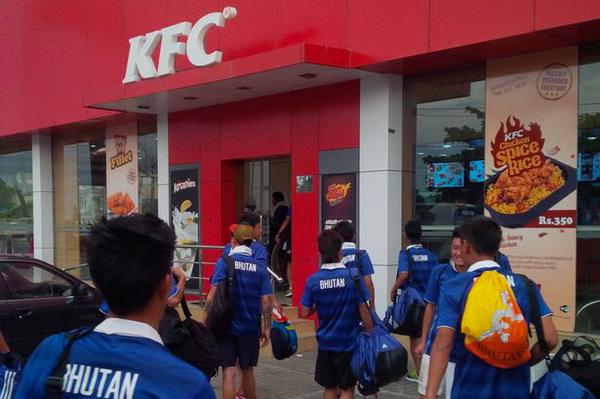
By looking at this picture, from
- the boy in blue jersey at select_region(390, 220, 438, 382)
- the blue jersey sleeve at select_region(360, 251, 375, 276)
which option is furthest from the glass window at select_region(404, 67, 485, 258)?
the blue jersey sleeve at select_region(360, 251, 375, 276)

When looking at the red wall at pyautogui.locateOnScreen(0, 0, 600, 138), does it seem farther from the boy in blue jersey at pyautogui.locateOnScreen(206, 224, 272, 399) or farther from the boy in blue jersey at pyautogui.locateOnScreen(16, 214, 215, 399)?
the boy in blue jersey at pyautogui.locateOnScreen(16, 214, 215, 399)

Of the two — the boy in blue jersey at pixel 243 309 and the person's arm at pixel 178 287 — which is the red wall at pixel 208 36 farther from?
the person's arm at pixel 178 287

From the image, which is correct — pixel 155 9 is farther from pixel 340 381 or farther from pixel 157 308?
pixel 157 308

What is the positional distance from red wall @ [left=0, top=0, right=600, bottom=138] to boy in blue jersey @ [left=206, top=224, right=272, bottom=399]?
12.1 ft

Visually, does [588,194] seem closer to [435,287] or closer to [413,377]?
[413,377]

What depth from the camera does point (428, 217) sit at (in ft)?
28.6

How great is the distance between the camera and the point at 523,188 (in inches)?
296

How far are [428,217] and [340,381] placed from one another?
4.05m

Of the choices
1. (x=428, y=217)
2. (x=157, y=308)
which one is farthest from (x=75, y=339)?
(x=428, y=217)

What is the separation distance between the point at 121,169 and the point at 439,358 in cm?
1166

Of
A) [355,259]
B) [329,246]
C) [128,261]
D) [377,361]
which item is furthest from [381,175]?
[128,261]

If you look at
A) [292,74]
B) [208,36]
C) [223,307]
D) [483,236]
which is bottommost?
[223,307]

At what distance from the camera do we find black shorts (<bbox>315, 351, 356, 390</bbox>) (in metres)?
5.11

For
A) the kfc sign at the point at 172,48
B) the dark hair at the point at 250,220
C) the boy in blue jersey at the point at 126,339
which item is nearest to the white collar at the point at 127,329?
the boy in blue jersey at the point at 126,339
